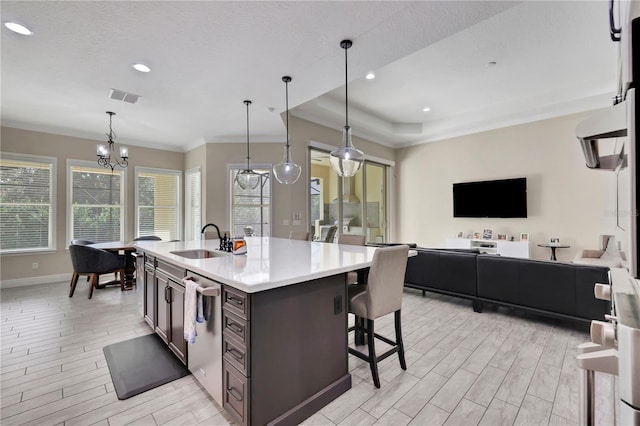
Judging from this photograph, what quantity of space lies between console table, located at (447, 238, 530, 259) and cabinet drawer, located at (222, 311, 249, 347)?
17.4 feet

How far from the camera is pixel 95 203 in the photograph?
567 centimetres

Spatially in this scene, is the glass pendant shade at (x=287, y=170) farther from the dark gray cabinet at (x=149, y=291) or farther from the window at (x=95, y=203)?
the window at (x=95, y=203)

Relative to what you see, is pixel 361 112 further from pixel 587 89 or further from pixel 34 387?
pixel 34 387

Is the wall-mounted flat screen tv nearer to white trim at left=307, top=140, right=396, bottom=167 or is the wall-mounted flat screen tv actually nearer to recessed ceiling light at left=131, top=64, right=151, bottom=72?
white trim at left=307, top=140, right=396, bottom=167

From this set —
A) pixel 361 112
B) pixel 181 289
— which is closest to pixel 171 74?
pixel 181 289

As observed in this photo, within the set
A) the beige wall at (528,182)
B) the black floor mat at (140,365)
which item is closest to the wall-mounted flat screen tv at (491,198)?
the beige wall at (528,182)

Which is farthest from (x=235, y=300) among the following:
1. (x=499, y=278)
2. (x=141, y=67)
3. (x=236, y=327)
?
(x=499, y=278)

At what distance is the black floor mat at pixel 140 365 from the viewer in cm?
212

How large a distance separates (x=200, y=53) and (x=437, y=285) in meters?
3.99

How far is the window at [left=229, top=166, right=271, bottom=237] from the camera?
573 cm

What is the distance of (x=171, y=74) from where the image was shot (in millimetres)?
3146

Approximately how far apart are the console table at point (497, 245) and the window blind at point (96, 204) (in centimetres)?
728

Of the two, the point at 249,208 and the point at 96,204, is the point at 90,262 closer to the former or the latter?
the point at 96,204

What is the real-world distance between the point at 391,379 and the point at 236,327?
4.40 ft
